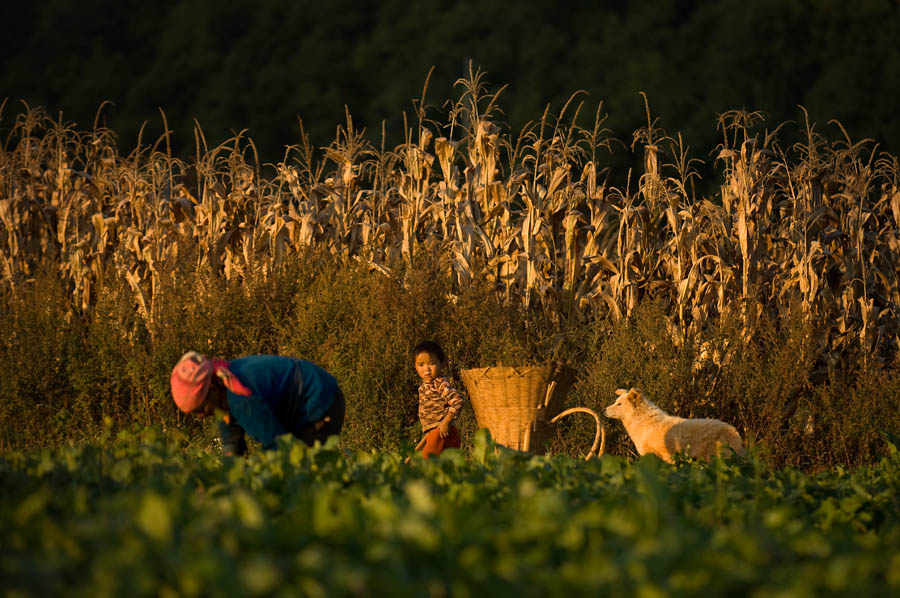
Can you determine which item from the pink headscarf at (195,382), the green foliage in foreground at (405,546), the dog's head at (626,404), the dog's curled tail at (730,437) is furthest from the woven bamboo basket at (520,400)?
the green foliage in foreground at (405,546)

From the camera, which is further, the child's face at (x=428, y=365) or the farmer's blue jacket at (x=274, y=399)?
the child's face at (x=428, y=365)

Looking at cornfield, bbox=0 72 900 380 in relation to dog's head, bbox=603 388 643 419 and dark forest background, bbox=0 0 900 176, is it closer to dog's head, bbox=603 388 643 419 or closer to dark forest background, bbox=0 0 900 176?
dog's head, bbox=603 388 643 419

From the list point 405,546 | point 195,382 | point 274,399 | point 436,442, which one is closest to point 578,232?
point 436,442

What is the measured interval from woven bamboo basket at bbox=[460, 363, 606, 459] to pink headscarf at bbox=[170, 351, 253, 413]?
1929 mm

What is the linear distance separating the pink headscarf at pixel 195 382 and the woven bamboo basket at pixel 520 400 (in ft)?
6.33

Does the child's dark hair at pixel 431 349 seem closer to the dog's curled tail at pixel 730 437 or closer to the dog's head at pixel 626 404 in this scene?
the dog's head at pixel 626 404

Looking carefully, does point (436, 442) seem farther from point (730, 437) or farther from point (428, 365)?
point (730, 437)

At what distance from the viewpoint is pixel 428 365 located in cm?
596

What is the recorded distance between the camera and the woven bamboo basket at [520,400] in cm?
583

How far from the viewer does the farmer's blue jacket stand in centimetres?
436

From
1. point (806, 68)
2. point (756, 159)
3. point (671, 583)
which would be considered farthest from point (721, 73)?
point (671, 583)

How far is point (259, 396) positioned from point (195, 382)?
11.6 inches

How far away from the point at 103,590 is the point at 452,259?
5.59 meters

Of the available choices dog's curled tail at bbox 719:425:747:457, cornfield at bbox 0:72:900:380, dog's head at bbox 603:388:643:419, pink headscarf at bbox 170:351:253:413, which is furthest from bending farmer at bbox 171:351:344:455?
cornfield at bbox 0:72:900:380
